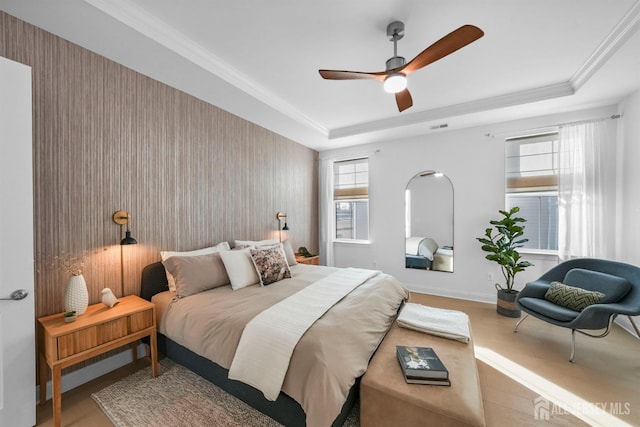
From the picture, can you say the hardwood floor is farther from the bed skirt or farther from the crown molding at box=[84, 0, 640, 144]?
the crown molding at box=[84, 0, 640, 144]

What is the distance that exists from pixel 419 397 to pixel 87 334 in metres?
2.17

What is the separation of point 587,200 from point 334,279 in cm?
340

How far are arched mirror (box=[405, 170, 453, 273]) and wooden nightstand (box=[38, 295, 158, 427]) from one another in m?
3.81

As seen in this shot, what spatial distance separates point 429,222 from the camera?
13.7ft

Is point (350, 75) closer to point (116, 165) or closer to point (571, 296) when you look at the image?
point (116, 165)

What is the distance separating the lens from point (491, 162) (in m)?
3.74

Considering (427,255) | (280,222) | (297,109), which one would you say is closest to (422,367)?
(427,255)

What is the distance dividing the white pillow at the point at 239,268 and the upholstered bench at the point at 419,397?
1.45 metres

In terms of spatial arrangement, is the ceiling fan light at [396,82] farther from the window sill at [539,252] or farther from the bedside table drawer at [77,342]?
the window sill at [539,252]

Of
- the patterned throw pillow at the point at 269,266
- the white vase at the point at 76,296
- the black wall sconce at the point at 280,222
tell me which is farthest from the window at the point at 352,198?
the white vase at the point at 76,296

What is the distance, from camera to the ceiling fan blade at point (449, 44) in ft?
4.90

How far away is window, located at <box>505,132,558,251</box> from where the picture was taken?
346 cm

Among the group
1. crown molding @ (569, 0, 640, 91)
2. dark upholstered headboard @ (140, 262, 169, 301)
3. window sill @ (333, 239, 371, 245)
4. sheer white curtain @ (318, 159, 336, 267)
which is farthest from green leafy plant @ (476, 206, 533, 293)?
dark upholstered headboard @ (140, 262, 169, 301)

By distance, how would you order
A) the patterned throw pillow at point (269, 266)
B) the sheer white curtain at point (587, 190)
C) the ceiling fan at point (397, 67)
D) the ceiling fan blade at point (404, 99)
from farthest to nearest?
the sheer white curtain at point (587, 190) → the patterned throw pillow at point (269, 266) → the ceiling fan blade at point (404, 99) → the ceiling fan at point (397, 67)
